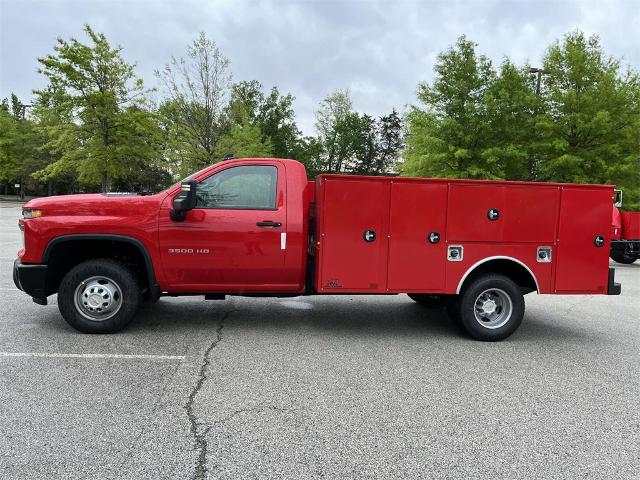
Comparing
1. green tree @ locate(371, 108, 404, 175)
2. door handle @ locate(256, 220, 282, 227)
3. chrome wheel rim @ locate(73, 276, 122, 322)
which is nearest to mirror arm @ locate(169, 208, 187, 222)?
door handle @ locate(256, 220, 282, 227)

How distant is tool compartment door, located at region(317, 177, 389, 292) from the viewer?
572cm

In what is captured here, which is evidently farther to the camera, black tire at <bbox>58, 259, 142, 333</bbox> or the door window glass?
the door window glass

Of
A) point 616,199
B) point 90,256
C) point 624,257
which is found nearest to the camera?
point 90,256

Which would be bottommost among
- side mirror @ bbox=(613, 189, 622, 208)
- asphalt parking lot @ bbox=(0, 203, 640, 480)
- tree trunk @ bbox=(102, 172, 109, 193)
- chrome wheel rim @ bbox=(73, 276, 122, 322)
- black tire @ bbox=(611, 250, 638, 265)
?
asphalt parking lot @ bbox=(0, 203, 640, 480)

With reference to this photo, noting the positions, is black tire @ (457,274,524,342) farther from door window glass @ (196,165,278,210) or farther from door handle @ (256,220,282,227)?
door window glass @ (196,165,278,210)

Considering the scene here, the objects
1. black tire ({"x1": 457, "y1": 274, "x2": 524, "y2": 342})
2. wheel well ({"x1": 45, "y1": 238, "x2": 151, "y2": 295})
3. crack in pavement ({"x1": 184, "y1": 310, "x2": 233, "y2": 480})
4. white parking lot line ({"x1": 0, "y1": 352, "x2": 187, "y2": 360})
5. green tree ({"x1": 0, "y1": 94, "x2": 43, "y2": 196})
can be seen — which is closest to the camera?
crack in pavement ({"x1": 184, "y1": 310, "x2": 233, "y2": 480})

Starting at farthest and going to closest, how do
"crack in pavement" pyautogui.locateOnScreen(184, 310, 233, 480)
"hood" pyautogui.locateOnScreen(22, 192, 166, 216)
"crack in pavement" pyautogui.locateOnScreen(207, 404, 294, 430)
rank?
"hood" pyautogui.locateOnScreen(22, 192, 166, 216)
"crack in pavement" pyautogui.locateOnScreen(207, 404, 294, 430)
"crack in pavement" pyautogui.locateOnScreen(184, 310, 233, 480)

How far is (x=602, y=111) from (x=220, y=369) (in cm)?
2003

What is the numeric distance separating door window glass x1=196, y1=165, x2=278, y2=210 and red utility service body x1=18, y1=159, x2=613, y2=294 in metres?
0.08

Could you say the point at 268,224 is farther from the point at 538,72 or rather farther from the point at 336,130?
the point at 336,130

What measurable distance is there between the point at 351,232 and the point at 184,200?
189 centimetres

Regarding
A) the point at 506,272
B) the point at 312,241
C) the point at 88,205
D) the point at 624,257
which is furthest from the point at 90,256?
the point at 624,257

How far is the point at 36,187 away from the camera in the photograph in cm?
5550

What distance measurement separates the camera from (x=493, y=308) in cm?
604
